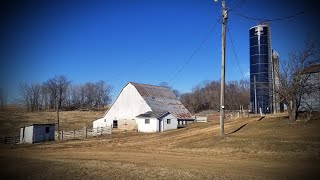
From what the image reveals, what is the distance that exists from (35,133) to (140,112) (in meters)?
18.2

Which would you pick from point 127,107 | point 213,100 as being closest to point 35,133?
point 127,107

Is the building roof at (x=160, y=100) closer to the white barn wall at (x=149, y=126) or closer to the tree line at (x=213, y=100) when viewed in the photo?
the white barn wall at (x=149, y=126)

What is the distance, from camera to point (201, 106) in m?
113

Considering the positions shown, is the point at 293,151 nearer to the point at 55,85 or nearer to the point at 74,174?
→ the point at 74,174

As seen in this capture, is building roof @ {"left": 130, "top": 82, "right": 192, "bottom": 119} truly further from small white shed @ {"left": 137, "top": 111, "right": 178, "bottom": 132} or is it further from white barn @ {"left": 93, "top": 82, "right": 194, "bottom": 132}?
small white shed @ {"left": 137, "top": 111, "right": 178, "bottom": 132}

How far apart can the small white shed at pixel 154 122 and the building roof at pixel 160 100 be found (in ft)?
8.61

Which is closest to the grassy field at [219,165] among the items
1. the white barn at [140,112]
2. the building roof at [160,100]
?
the white barn at [140,112]

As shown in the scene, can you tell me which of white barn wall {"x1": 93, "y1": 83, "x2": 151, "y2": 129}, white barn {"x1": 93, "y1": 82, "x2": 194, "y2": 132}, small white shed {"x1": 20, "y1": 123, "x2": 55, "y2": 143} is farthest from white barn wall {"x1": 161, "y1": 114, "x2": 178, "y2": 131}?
small white shed {"x1": 20, "y1": 123, "x2": 55, "y2": 143}

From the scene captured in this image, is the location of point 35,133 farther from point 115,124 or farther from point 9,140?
point 115,124

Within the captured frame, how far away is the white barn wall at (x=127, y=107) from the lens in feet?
169

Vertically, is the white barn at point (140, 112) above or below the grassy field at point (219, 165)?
above

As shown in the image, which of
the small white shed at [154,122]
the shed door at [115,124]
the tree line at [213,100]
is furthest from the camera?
the tree line at [213,100]

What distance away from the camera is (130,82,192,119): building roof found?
52997mm

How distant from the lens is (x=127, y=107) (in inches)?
2074
